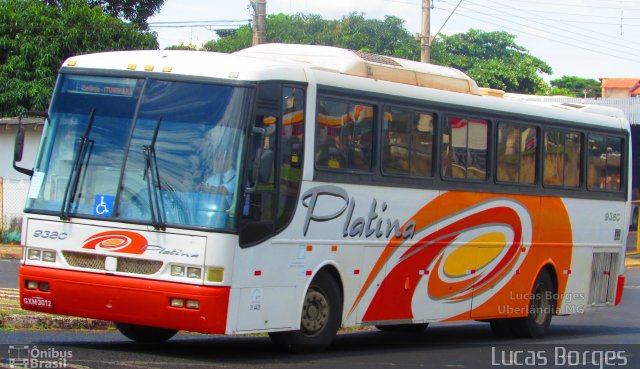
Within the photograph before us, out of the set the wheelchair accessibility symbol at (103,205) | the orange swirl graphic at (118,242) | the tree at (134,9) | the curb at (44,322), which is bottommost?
the curb at (44,322)

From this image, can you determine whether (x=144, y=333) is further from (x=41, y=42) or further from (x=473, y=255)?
(x=41, y=42)

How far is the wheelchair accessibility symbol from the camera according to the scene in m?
10.8

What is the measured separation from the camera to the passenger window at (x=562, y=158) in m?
16.8

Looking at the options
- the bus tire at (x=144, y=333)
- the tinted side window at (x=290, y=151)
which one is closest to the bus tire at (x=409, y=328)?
the bus tire at (x=144, y=333)

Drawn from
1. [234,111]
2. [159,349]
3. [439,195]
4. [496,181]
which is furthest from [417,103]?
[159,349]

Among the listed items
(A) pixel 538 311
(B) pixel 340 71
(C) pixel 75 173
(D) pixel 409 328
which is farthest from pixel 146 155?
(A) pixel 538 311

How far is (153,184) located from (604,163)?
9.87m

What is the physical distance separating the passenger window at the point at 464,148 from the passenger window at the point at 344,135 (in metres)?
1.81

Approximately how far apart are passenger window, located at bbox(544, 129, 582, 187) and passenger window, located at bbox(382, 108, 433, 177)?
3.38 meters

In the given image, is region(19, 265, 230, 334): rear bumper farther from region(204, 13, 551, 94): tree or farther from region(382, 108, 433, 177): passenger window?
region(204, 13, 551, 94): tree

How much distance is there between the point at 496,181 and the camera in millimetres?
15453

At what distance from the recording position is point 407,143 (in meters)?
13.6

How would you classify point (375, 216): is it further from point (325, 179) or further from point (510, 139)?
point (510, 139)

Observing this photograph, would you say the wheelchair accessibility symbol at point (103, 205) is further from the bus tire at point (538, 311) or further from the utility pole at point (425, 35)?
the utility pole at point (425, 35)
